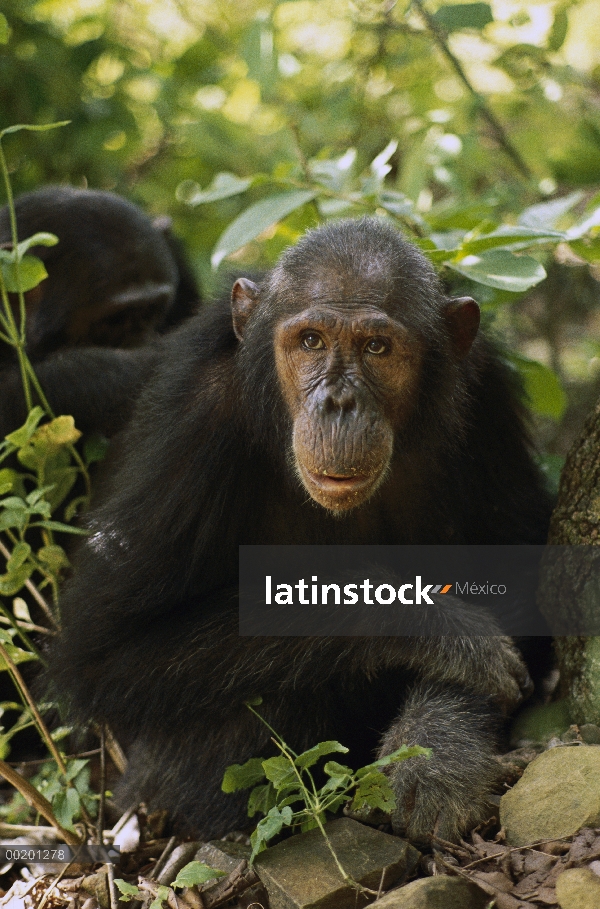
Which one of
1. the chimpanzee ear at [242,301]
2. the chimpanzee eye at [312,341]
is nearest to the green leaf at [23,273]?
the chimpanzee ear at [242,301]

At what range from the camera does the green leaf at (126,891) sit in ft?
9.50

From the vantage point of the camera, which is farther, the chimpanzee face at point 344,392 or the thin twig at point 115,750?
the thin twig at point 115,750

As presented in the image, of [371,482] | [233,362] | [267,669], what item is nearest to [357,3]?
[233,362]

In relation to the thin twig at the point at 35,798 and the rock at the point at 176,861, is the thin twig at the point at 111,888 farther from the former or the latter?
the thin twig at the point at 35,798

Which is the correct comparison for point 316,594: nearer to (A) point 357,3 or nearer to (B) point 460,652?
(B) point 460,652

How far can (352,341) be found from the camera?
3.25 metres

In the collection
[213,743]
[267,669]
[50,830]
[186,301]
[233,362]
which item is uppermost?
[233,362]

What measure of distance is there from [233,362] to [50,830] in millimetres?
1881

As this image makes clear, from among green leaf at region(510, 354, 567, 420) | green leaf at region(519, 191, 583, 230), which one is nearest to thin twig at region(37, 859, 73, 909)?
green leaf at region(510, 354, 567, 420)

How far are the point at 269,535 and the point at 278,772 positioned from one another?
0.99 m

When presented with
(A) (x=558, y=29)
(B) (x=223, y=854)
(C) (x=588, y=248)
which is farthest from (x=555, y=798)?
(A) (x=558, y=29)

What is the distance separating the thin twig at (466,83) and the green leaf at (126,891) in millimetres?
4655

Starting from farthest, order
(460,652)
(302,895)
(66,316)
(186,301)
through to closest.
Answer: (186,301), (66,316), (460,652), (302,895)

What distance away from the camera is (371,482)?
317 centimetres
